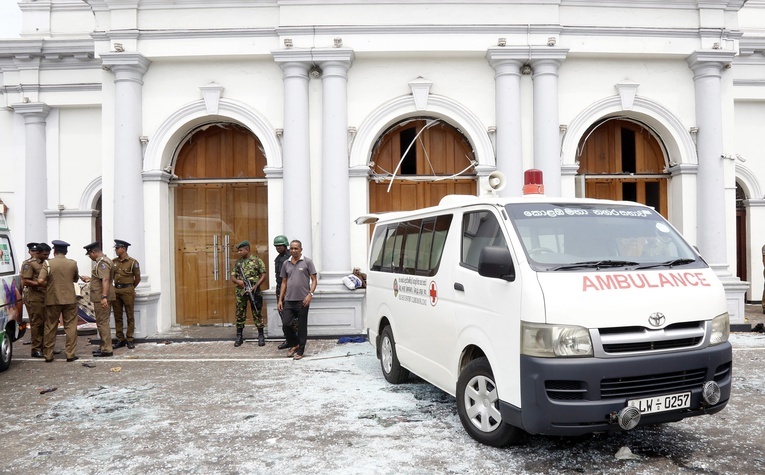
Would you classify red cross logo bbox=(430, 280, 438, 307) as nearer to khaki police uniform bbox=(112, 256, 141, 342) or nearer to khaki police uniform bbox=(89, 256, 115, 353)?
khaki police uniform bbox=(89, 256, 115, 353)

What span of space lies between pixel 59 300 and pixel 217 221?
380 centimetres

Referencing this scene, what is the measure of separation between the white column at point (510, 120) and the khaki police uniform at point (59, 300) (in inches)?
290

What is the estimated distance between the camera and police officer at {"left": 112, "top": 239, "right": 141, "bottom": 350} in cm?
984

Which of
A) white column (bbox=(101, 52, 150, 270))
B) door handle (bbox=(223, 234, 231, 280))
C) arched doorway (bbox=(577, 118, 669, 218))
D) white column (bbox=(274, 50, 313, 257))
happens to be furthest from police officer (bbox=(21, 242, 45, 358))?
arched doorway (bbox=(577, 118, 669, 218))

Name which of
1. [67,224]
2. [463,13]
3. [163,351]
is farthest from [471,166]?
[67,224]

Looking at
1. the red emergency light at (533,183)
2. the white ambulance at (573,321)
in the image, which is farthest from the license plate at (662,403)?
the red emergency light at (533,183)

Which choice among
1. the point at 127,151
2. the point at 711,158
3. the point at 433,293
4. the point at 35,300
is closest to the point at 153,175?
the point at 127,151

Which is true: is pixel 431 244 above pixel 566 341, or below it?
above

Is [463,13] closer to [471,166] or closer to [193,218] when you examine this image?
[471,166]

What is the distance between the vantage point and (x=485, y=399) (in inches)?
185

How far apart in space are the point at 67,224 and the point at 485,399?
12.8 metres

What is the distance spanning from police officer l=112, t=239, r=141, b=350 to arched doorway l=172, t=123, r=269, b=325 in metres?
1.75

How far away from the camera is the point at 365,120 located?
11.1 meters

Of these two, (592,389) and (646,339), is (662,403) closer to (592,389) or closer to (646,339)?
(646,339)
